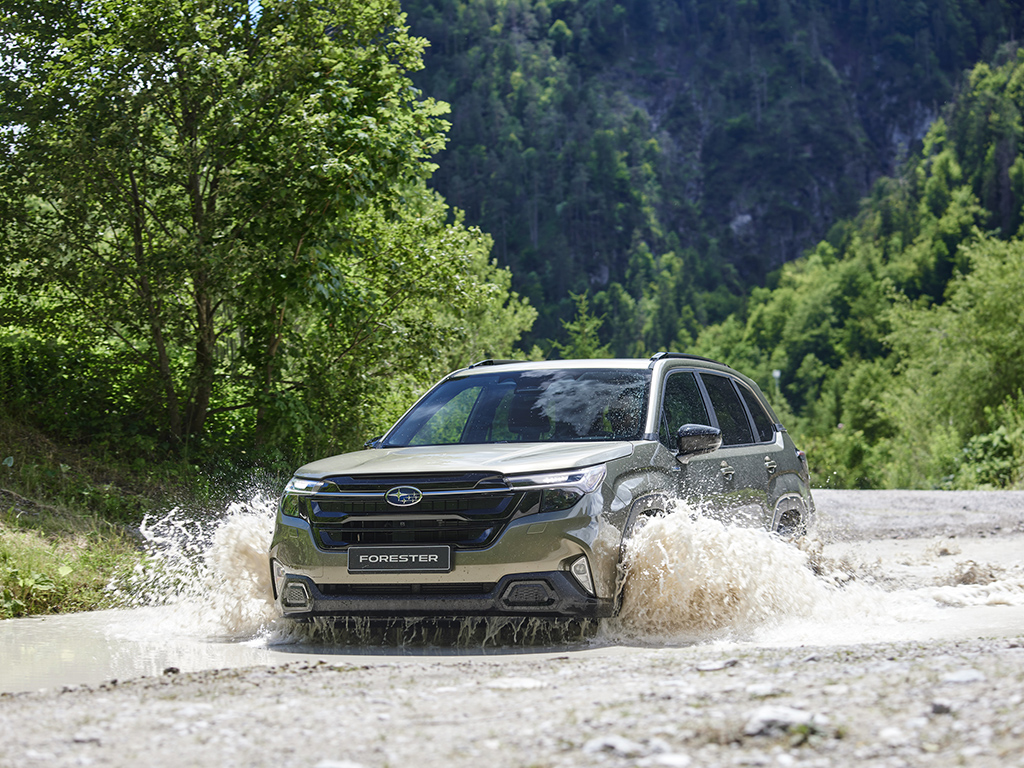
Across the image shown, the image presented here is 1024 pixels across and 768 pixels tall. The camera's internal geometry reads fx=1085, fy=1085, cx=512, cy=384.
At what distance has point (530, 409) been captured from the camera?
Result: 269 inches

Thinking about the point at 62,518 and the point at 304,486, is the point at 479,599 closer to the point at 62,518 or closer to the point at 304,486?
the point at 304,486

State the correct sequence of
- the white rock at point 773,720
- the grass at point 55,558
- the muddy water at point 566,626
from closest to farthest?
the white rock at point 773,720
the muddy water at point 566,626
the grass at point 55,558

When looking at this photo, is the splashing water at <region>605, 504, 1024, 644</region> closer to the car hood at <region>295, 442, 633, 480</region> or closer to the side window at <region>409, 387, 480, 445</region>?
the car hood at <region>295, 442, 633, 480</region>

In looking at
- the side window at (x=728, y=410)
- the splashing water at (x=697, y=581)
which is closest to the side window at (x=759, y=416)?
the side window at (x=728, y=410)

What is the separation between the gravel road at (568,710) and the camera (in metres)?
3.22

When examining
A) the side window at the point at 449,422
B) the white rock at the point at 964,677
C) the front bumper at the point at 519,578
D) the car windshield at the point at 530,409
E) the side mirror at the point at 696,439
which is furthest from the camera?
the side window at the point at 449,422

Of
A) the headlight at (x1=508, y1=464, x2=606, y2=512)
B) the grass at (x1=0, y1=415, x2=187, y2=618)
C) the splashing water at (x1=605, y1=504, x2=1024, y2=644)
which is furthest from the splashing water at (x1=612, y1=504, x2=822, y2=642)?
the grass at (x1=0, y1=415, x2=187, y2=618)

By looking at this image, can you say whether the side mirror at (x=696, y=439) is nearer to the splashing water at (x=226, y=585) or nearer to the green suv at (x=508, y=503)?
the green suv at (x=508, y=503)

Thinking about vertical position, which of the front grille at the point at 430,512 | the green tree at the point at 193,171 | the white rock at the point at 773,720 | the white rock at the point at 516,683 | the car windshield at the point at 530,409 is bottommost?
the white rock at the point at 516,683

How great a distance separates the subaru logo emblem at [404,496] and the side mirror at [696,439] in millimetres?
1641

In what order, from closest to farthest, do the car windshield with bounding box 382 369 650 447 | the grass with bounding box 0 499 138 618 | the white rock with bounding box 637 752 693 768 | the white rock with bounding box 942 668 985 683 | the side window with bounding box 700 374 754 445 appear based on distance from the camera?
1. the white rock with bounding box 637 752 693 768
2. the white rock with bounding box 942 668 985 683
3. the car windshield with bounding box 382 369 650 447
4. the side window with bounding box 700 374 754 445
5. the grass with bounding box 0 499 138 618

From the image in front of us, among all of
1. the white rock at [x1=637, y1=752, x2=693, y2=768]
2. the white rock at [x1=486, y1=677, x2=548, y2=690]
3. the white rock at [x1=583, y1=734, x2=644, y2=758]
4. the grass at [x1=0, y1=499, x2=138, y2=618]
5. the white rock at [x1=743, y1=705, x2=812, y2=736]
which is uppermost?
the white rock at [x1=637, y1=752, x2=693, y2=768]

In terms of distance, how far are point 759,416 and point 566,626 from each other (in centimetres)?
296

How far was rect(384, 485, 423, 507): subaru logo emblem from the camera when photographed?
559 centimetres
